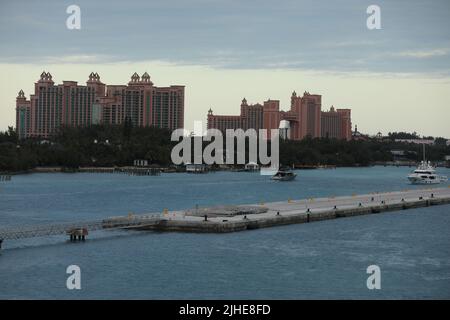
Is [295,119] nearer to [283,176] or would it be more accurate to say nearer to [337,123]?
[337,123]

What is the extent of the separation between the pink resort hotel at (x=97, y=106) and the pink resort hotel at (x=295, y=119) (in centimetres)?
1361

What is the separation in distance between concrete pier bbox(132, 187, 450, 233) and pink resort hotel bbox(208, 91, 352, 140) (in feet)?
275

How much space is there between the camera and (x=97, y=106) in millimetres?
109938

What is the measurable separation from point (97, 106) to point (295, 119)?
124ft

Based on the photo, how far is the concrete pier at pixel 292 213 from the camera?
2609 centimetres

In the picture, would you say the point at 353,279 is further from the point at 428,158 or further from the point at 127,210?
the point at 428,158

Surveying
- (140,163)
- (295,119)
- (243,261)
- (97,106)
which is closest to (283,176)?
(140,163)

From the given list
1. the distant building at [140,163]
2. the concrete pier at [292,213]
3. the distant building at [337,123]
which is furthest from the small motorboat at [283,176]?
the distant building at [337,123]

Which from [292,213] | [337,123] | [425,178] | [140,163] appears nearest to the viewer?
[292,213]

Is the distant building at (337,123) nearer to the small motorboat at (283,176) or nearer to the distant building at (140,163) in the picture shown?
the distant building at (140,163)

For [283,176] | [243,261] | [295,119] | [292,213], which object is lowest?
[243,261]

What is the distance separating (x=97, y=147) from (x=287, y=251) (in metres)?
59.4
